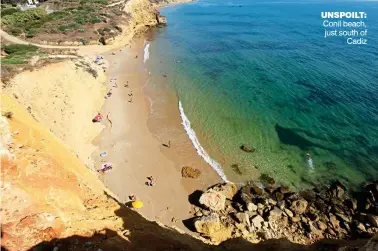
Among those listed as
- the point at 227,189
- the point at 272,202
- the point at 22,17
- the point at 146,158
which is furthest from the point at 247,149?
the point at 22,17

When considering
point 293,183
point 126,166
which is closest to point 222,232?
point 293,183

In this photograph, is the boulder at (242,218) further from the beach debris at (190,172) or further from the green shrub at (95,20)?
the green shrub at (95,20)

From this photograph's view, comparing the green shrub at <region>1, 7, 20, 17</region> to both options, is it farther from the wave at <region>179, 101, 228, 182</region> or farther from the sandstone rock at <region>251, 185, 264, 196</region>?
the sandstone rock at <region>251, 185, 264, 196</region>

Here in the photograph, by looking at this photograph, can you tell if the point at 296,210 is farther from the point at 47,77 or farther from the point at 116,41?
the point at 116,41

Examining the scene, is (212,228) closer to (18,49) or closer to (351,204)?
(351,204)

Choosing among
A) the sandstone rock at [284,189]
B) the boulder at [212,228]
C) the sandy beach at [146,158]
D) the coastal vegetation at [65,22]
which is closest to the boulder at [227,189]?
the sandy beach at [146,158]

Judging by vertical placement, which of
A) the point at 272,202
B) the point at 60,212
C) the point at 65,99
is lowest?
the point at 272,202

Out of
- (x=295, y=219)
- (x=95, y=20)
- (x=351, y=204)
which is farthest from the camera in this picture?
(x=95, y=20)
